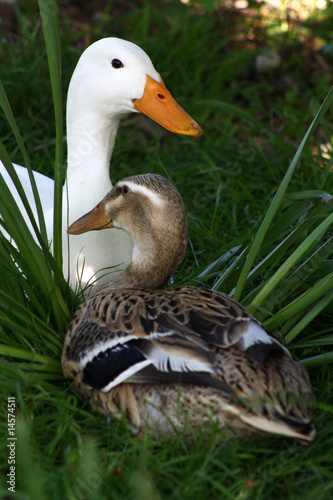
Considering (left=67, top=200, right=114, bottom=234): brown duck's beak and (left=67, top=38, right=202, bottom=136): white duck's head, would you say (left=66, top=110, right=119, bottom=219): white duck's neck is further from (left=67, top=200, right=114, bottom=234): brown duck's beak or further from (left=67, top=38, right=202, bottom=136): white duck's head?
(left=67, top=200, right=114, bottom=234): brown duck's beak

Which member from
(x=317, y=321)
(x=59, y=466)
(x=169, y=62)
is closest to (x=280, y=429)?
(x=59, y=466)

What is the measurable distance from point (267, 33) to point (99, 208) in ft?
11.2

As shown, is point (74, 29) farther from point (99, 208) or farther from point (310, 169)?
point (99, 208)

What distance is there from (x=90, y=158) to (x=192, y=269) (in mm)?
673

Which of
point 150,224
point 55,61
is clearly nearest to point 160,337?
point 150,224

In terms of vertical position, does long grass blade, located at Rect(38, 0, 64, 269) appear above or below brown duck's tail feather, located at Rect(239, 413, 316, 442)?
above

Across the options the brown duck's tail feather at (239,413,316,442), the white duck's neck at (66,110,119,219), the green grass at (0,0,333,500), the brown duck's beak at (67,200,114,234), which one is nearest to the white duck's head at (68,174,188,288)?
the brown duck's beak at (67,200,114,234)

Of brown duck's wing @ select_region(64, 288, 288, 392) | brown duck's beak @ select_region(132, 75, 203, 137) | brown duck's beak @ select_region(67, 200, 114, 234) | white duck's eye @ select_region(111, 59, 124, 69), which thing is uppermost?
white duck's eye @ select_region(111, 59, 124, 69)

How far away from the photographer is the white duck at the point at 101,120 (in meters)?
2.63

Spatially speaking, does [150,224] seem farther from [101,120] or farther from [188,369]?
[101,120]

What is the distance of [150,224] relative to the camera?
2.19 m

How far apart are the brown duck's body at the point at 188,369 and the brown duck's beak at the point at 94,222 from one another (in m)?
0.36

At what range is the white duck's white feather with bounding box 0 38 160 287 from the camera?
263 cm

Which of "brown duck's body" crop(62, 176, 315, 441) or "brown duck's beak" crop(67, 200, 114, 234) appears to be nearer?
"brown duck's body" crop(62, 176, 315, 441)
